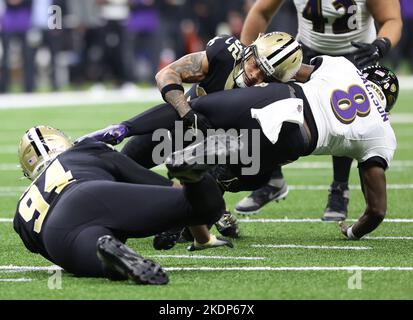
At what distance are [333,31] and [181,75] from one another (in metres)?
1.92

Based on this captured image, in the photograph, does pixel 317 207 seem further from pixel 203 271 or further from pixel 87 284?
pixel 87 284

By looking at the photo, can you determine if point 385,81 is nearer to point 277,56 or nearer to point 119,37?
point 277,56

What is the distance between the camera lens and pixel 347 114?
6234 millimetres

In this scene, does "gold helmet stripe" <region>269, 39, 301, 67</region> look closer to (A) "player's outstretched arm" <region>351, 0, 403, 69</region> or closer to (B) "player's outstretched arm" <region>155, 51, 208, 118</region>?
(B) "player's outstretched arm" <region>155, 51, 208, 118</region>

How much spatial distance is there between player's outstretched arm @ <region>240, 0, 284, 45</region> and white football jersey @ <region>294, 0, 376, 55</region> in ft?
0.80

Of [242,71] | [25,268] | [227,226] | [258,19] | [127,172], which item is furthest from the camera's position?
[258,19]

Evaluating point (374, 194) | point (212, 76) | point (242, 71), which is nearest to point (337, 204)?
point (374, 194)

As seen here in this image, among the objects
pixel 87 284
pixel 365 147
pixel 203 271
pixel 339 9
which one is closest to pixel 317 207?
pixel 339 9

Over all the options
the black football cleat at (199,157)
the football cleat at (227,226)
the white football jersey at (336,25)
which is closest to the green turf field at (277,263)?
the football cleat at (227,226)

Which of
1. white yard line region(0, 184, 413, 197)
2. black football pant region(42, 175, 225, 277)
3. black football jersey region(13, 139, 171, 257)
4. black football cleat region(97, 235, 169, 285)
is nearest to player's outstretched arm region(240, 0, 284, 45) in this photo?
white yard line region(0, 184, 413, 197)

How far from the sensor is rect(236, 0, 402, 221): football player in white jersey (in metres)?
7.93

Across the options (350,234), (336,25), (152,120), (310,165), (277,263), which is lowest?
(310,165)

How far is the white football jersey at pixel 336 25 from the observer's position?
8211 millimetres

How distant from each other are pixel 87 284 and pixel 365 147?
1.88 metres
